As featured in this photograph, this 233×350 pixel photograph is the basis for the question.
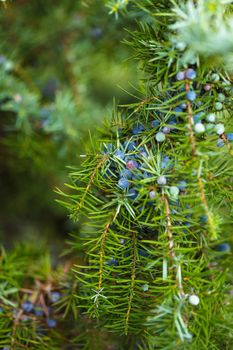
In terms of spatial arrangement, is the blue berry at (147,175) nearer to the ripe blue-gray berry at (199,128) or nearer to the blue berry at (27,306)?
the ripe blue-gray berry at (199,128)

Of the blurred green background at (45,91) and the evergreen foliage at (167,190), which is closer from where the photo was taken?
the evergreen foliage at (167,190)

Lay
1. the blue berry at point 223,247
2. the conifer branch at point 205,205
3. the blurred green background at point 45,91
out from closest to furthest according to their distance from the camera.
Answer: the conifer branch at point 205,205, the blue berry at point 223,247, the blurred green background at point 45,91

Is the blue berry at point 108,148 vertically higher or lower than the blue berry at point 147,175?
higher

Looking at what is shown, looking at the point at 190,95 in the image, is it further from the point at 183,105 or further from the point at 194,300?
the point at 194,300

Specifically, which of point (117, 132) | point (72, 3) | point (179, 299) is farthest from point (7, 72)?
point (179, 299)

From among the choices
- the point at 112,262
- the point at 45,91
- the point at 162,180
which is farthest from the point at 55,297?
the point at 45,91

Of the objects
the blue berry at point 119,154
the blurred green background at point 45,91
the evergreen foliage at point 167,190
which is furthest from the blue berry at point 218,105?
the blurred green background at point 45,91

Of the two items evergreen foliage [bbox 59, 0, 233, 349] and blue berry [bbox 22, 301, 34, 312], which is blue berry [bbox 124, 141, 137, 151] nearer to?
evergreen foliage [bbox 59, 0, 233, 349]
